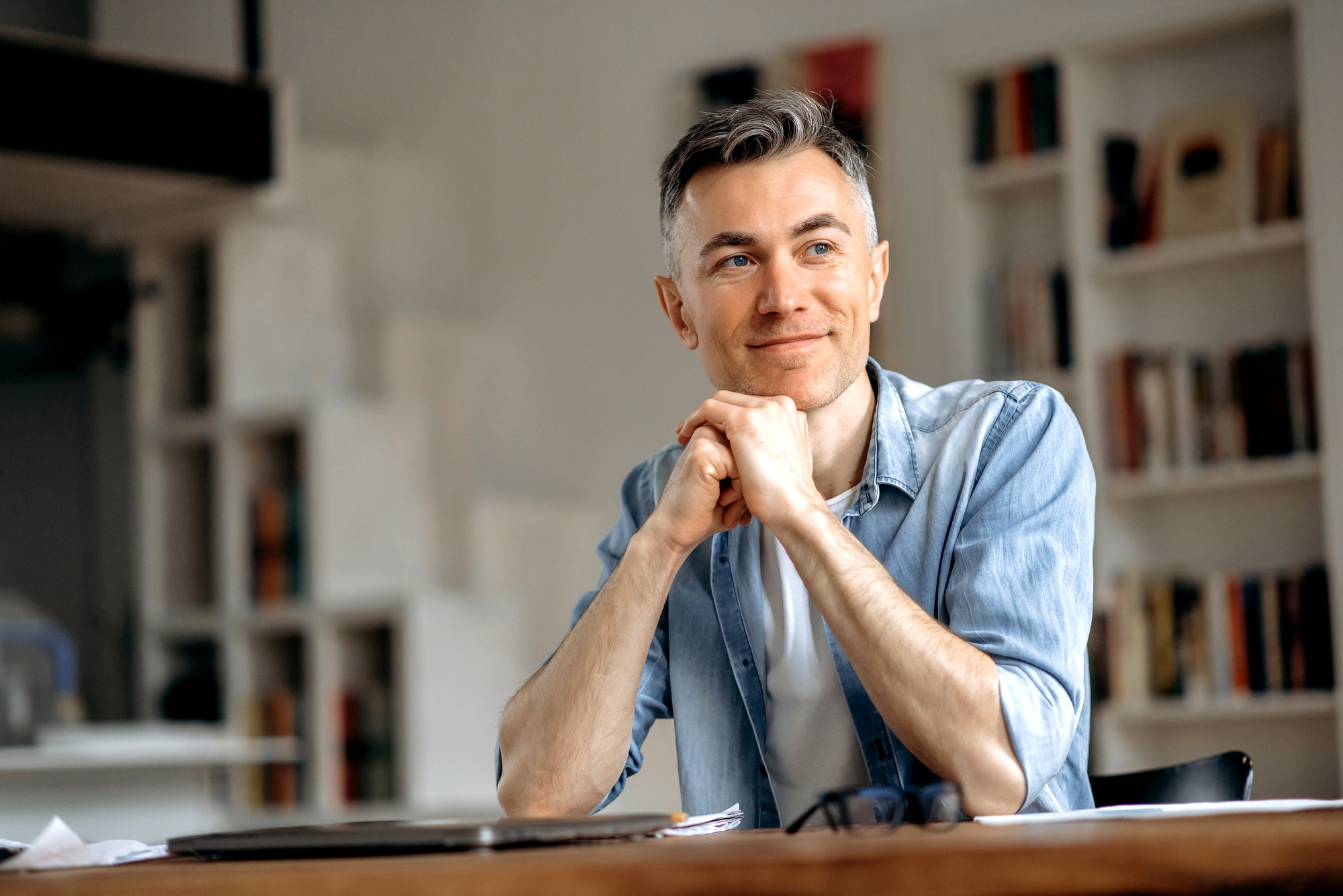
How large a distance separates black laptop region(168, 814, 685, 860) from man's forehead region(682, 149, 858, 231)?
84 centimetres

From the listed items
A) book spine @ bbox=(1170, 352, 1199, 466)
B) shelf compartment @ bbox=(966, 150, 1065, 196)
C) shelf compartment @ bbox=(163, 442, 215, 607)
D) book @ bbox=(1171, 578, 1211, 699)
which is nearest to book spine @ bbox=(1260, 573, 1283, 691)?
book @ bbox=(1171, 578, 1211, 699)

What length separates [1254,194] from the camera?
10.8 ft

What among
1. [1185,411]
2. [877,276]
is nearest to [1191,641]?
[1185,411]

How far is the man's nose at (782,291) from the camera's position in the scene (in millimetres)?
1511

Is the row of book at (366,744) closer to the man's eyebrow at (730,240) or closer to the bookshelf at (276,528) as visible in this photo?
the bookshelf at (276,528)

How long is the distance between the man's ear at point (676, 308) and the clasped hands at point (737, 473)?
0.85 ft

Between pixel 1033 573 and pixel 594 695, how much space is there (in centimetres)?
43

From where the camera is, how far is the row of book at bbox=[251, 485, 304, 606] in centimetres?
418

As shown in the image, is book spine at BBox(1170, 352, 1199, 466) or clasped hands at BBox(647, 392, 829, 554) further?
book spine at BBox(1170, 352, 1199, 466)

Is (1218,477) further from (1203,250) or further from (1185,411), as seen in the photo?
(1203,250)

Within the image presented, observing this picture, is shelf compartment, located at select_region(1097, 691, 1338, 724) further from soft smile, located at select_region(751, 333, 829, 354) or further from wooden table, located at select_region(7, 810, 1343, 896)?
wooden table, located at select_region(7, 810, 1343, 896)

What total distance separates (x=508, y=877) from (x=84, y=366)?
5.04m

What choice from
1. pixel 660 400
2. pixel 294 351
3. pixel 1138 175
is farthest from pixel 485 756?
pixel 1138 175

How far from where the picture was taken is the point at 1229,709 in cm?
314
